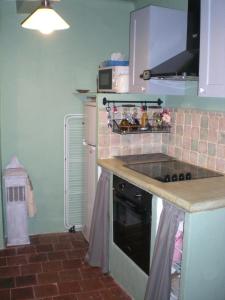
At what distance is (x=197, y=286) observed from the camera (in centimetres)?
188

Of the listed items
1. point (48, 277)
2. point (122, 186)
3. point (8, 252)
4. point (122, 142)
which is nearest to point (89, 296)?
point (48, 277)

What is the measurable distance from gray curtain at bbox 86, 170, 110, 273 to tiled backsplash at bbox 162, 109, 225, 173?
71 cm

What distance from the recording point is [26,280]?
2676mm

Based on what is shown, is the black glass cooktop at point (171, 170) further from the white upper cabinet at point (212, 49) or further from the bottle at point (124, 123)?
the white upper cabinet at point (212, 49)

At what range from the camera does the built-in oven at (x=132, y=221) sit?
7.11ft

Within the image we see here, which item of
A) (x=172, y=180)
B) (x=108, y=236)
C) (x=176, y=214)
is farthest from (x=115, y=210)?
(x=176, y=214)

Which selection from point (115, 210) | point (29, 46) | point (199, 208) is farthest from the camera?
point (29, 46)

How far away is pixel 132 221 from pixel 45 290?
90cm

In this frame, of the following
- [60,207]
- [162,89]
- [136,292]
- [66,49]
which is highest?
[66,49]

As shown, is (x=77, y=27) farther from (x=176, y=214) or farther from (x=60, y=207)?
(x=176, y=214)

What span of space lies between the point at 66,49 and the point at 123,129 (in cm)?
110

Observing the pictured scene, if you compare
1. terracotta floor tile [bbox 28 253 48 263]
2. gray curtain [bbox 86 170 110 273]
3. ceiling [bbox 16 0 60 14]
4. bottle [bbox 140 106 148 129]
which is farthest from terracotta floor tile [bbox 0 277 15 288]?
ceiling [bbox 16 0 60 14]

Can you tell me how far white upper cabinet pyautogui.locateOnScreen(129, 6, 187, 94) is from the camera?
255 centimetres

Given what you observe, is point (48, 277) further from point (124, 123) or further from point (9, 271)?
point (124, 123)
